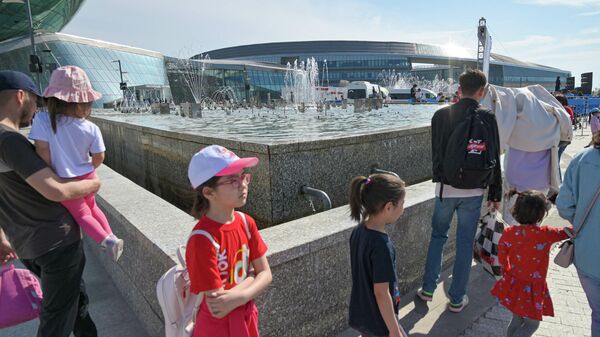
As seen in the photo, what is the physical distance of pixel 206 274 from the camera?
1.61 meters

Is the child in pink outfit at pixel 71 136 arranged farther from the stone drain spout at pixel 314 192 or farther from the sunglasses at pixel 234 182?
the stone drain spout at pixel 314 192

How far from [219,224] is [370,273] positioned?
2.86 ft

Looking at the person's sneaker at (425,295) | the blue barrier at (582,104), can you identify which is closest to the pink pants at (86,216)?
the person's sneaker at (425,295)

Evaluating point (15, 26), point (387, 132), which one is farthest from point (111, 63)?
point (387, 132)

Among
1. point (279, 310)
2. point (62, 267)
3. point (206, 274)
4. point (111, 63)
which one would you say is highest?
point (111, 63)

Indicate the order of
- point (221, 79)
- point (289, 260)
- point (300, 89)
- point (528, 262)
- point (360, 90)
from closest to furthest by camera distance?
point (289, 260) → point (528, 262) → point (360, 90) → point (300, 89) → point (221, 79)

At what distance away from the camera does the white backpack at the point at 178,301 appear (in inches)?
68.2

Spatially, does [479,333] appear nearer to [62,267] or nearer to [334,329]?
[334,329]

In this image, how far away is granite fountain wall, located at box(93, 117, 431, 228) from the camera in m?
3.81

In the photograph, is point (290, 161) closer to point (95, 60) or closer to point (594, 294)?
point (594, 294)

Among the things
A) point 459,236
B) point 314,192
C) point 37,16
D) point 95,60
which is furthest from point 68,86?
point 37,16

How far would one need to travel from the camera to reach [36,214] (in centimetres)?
213

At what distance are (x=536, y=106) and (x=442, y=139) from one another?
131cm

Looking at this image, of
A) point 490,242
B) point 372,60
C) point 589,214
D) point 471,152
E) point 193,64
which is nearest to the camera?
point 589,214
